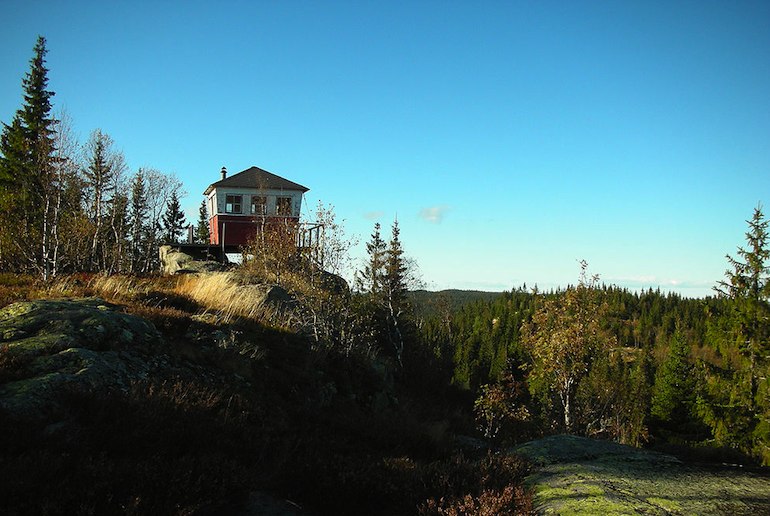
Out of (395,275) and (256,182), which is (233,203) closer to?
(256,182)

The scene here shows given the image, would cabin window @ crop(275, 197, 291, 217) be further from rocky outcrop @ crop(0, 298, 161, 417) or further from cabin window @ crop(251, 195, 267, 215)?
rocky outcrop @ crop(0, 298, 161, 417)

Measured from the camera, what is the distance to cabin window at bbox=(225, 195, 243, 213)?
3219cm

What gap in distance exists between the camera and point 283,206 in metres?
28.5

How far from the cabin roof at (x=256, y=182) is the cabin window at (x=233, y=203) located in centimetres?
76

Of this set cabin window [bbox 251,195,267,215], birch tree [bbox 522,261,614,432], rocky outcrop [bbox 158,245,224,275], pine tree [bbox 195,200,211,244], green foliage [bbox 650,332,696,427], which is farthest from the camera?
pine tree [bbox 195,200,211,244]

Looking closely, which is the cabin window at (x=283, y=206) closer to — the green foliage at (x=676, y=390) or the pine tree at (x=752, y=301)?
the pine tree at (x=752, y=301)

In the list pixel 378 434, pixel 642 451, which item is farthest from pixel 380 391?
pixel 642 451

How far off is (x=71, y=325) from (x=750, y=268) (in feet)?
112

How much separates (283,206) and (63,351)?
905 inches

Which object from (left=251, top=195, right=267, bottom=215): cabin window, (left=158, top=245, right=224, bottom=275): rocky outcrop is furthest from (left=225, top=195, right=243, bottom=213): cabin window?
(left=158, top=245, right=224, bottom=275): rocky outcrop

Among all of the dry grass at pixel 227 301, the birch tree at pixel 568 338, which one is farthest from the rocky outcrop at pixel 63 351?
the birch tree at pixel 568 338

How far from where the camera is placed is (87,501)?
133 inches

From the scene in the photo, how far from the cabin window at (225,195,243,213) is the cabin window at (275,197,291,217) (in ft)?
9.08

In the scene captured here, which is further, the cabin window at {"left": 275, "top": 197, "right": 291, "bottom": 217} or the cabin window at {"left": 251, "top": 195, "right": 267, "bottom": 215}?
the cabin window at {"left": 251, "top": 195, "right": 267, "bottom": 215}
